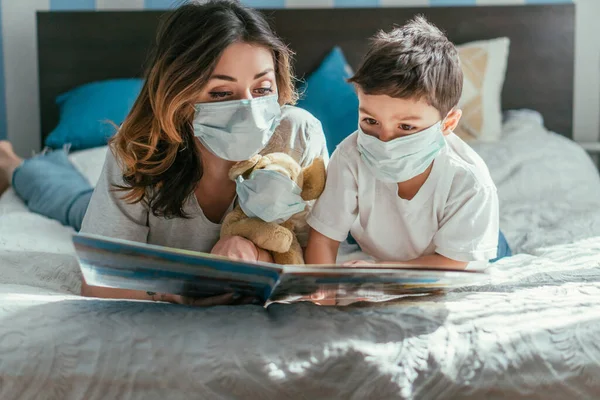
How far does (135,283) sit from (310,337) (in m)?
0.28

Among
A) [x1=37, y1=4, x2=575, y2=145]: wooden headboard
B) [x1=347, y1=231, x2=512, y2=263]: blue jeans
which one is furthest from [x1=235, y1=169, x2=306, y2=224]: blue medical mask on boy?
A: [x1=37, y1=4, x2=575, y2=145]: wooden headboard

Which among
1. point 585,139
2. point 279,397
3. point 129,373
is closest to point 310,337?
point 279,397

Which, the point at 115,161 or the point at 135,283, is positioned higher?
the point at 115,161

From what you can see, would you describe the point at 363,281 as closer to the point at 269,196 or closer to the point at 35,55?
the point at 269,196

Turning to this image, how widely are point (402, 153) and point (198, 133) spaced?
0.37 meters

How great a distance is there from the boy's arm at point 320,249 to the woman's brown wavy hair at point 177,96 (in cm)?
25

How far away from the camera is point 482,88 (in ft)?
9.29

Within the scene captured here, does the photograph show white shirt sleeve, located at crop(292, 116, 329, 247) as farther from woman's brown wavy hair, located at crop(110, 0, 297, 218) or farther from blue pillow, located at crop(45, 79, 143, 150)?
blue pillow, located at crop(45, 79, 143, 150)

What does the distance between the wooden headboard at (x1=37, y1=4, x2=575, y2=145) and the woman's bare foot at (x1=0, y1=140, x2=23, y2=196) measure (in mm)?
659

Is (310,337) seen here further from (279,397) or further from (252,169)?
(252,169)

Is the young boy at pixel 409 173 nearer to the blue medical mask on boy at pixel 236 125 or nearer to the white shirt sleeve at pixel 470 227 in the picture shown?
the white shirt sleeve at pixel 470 227

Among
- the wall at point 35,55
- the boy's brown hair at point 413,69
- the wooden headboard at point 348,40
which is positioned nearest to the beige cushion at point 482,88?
the wooden headboard at point 348,40

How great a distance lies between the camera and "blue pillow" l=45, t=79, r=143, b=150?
279cm

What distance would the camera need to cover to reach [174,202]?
138cm
